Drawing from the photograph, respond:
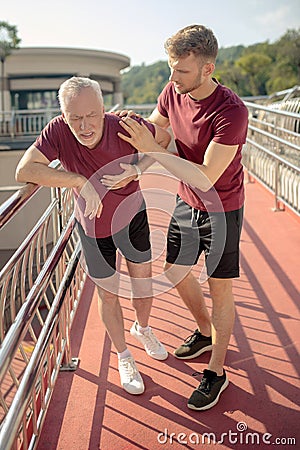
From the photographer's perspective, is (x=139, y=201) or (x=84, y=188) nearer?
(x=84, y=188)

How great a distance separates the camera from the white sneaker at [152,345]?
296 centimetres

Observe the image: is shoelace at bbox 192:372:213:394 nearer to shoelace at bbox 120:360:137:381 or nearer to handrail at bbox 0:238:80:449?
shoelace at bbox 120:360:137:381

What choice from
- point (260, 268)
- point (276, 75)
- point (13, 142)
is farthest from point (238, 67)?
point (260, 268)

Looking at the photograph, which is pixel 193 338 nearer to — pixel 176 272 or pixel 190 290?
pixel 190 290

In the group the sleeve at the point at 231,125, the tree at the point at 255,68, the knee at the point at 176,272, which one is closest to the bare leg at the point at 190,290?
the knee at the point at 176,272

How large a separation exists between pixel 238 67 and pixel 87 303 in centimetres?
5101

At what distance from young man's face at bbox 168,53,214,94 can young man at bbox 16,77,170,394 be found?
0.29 metres

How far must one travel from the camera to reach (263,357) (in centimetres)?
295

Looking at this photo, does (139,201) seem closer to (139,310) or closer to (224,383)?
(139,310)

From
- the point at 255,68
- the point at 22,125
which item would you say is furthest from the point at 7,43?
the point at 255,68

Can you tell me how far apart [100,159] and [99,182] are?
0.35ft

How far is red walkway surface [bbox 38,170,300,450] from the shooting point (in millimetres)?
2309

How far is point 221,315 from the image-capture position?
255 centimetres

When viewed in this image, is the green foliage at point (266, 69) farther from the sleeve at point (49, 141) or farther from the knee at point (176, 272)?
the sleeve at point (49, 141)
